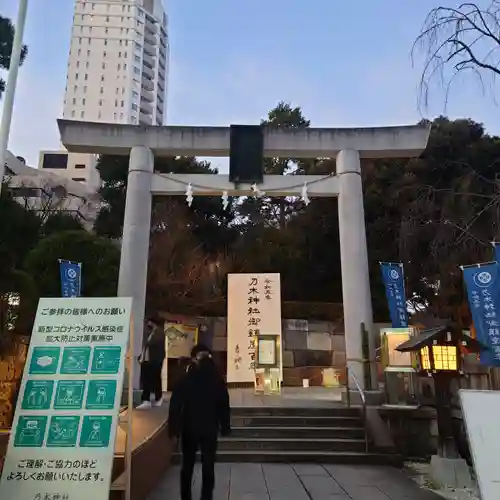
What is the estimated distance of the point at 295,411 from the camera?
8.61 metres

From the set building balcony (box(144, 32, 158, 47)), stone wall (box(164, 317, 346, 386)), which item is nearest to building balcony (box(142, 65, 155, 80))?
building balcony (box(144, 32, 158, 47))

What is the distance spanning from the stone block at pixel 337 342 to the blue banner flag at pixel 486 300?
794cm

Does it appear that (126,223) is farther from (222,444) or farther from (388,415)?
(388,415)

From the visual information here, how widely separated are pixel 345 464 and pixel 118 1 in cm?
7628

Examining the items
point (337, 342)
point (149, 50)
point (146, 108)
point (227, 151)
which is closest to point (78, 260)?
point (227, 151)

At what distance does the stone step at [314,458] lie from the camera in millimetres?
7328

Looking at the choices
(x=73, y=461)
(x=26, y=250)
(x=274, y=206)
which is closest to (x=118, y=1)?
(x=274, y=206)

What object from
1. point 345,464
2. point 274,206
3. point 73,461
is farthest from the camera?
point 274,206

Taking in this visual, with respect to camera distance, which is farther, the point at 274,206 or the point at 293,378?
the point at 274,206

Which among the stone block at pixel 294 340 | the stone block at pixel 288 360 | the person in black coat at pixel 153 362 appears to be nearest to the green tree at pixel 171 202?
the stone block at pixel 294 340

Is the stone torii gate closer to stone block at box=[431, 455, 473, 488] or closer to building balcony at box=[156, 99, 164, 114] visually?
stone block at box=[431, 455, 473, 488]

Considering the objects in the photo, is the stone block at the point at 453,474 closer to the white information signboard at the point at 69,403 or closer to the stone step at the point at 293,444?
the stone step at the point at 293,444

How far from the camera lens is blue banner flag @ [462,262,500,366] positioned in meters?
8.30

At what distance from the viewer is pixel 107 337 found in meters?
4.30
